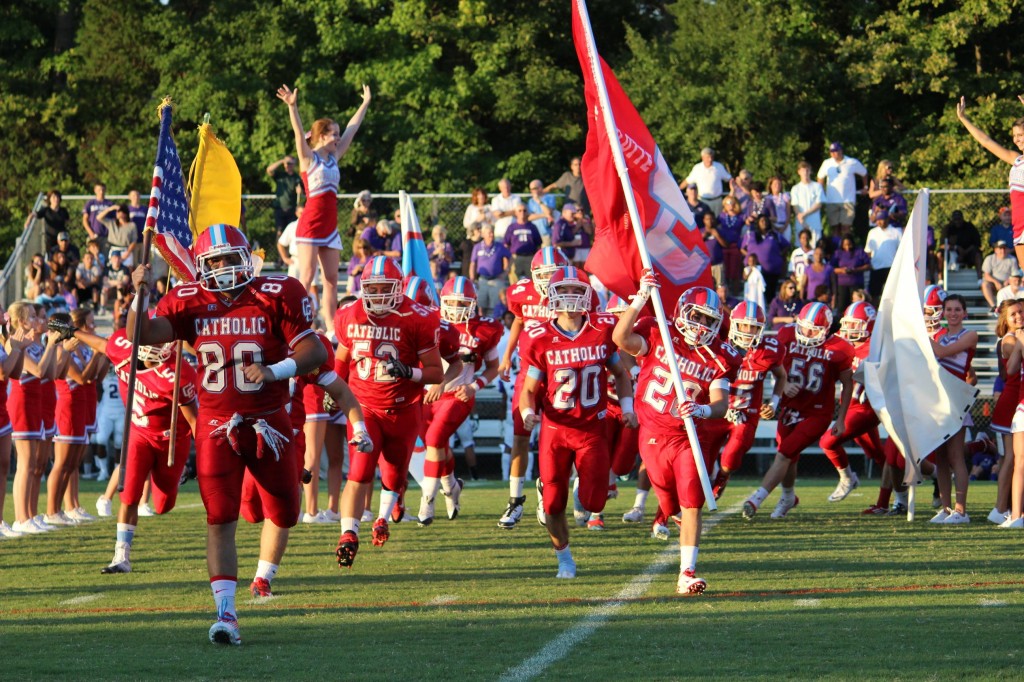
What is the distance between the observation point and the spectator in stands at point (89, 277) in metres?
22.0

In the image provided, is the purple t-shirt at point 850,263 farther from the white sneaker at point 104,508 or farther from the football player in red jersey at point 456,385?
the white sneaker at point 104,508

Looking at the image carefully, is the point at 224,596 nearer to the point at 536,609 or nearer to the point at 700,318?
the point at 536,609

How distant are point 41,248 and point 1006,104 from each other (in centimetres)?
1835

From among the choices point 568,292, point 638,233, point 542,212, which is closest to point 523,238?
point 542,212

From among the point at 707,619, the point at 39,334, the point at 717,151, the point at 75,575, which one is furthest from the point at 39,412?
the point at 717,151

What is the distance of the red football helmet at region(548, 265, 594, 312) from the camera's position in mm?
10320

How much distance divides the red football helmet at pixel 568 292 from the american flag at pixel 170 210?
2.43m

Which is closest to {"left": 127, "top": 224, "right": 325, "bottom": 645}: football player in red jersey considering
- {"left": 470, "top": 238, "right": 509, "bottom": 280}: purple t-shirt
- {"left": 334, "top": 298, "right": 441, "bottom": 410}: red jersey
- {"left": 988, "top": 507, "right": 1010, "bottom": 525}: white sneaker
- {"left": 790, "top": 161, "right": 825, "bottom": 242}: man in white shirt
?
Answer: {"left": 334, "top": 298, "right": 441, "bottom": 410}: red jersey

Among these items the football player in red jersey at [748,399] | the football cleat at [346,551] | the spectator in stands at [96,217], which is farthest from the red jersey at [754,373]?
the spectator in stands at [96,217]

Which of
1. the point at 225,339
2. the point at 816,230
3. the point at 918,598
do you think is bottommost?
the point at 918,598

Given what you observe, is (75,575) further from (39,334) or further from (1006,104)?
(1006,104)

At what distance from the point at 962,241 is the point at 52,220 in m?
13.5

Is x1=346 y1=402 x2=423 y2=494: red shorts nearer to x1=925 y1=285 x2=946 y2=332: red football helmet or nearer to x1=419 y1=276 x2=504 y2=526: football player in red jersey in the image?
x1=419 y1=276 x2=504 y2=526: football player in red jersey

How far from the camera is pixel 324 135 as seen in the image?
46.8ft
